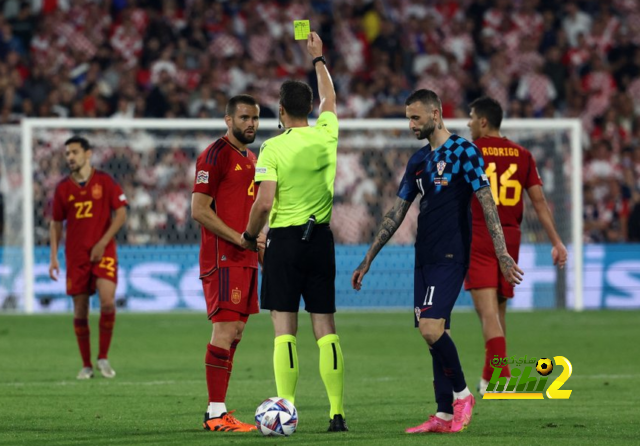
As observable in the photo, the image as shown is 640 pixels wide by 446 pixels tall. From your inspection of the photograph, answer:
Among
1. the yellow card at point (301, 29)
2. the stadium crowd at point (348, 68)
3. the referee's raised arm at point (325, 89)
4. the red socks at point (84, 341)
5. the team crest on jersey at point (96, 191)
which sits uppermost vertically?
the stadium crowd at point (348, 68)

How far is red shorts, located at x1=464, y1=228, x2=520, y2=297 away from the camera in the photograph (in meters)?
9.09

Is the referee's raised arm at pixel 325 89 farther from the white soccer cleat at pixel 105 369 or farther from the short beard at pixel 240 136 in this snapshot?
the white soccer cleat at pixel 105 369

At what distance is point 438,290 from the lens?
690 centimetres

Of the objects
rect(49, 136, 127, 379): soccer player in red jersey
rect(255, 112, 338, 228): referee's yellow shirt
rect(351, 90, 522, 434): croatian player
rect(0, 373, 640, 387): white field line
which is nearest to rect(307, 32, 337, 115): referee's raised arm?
rect(255, 112, 338, 228): referee's yellow shirt

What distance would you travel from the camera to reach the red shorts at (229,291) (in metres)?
7.28

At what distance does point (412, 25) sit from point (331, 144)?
683 inches

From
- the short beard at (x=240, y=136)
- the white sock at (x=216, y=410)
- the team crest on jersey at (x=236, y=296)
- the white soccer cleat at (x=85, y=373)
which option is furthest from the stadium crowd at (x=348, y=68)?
the white sock at (x=216, y=410)

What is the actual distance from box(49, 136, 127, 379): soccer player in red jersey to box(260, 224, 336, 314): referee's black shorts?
164 inches

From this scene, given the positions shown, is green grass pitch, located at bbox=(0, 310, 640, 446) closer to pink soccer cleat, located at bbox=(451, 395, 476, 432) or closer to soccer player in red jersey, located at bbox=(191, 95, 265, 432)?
pink soccer cleat, located at bbox=(451, 395, 476, 432)

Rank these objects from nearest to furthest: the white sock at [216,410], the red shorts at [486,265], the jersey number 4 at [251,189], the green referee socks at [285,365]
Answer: the green referee socks at [285,365] < the white sock at [216,410] < the jersey number 4 at [251,189] < the red shorts at [486,265]

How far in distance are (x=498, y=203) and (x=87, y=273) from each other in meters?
3.90

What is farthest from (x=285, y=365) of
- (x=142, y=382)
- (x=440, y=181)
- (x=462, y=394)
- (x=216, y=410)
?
(x=142, y=382)

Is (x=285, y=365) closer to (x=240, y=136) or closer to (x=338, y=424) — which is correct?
(x=338, y=424)

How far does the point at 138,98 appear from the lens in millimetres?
20938
